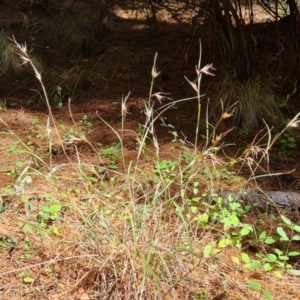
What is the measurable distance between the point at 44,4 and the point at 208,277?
5709 mm

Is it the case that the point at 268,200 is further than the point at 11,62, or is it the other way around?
the point at 11,62

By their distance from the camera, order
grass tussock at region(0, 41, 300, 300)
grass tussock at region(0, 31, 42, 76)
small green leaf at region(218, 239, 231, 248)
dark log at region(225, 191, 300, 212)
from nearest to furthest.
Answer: grass tussock at region(0, 41, 300, 300) → small green leaf at region(218, 239, 231, 248) → dark log at region(225, 191, 300, 212) → grass tussock at region(0, 31, 42, 76)

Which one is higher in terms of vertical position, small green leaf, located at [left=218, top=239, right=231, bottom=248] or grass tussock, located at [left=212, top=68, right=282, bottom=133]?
grass tussock, located at [left=212, top=68, right=282, bottom=133]

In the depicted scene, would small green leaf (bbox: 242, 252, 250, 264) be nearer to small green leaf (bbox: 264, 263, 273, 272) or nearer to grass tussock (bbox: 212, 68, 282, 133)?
small green leaf (bbox: 264, 263, 273, 272)

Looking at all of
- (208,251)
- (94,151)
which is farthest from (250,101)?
(208,251)

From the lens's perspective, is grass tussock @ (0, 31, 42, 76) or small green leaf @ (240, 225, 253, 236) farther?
grass tussock @ (0, 31, 42, 76)

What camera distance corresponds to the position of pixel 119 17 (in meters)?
7.31

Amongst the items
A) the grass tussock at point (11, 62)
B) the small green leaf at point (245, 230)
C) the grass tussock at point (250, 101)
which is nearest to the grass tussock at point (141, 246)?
the small green leaf at point (245, 230)

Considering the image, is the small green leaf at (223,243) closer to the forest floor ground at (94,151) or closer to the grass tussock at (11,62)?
the forest floor ground at (94,151)

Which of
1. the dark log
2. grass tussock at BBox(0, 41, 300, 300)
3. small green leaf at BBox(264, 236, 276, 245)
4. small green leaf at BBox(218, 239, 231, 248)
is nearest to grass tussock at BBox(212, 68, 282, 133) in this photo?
the dark log

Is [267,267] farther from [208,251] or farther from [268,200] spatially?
[268,200]

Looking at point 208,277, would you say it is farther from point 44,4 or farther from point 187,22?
point 44,4

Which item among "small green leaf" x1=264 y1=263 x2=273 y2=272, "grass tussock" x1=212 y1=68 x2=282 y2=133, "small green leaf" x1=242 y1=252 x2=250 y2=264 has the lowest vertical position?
"small green leaf" x1=264 y1=263 x2=273 y2=272

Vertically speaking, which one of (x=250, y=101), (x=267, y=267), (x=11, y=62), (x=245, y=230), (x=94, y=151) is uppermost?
(x=11, y=62)
